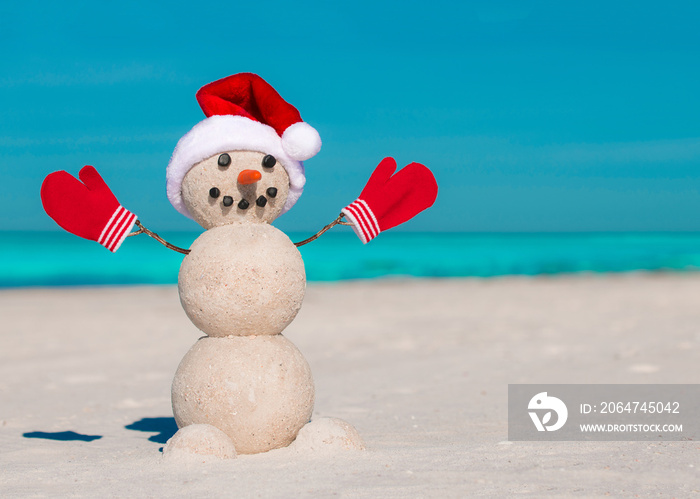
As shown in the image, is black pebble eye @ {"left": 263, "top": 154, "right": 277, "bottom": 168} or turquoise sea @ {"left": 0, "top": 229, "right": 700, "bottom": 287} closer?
black pebble eye @ {"left": 263, "top": 154, "right": 277, "bottom": 168}

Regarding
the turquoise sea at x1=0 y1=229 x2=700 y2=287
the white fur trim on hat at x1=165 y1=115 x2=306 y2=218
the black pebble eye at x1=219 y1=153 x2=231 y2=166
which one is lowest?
the black pebble eye at x1=219 y1=153 x2=231 y2=166

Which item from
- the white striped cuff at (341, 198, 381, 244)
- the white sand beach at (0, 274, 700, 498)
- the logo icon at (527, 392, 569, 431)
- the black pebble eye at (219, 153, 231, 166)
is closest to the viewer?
the white sand beach at (0, 274, 700, 498)

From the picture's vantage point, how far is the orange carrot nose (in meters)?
4.82

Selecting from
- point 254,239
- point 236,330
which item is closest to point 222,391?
point 236,330

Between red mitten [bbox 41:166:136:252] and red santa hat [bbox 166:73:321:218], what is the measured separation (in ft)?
1.29

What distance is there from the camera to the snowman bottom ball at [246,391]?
4.73 meters

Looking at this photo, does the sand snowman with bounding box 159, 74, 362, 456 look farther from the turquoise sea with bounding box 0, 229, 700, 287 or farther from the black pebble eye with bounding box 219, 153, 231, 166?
the turquoise sea with bounding box 0, 229, 700, 287

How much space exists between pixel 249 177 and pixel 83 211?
1.21 m

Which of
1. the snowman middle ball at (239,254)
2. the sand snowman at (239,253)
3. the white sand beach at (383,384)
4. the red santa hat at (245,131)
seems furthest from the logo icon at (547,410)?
the red santa hat at (245,131)

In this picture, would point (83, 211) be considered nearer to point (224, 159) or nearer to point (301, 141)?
point (224, 159)

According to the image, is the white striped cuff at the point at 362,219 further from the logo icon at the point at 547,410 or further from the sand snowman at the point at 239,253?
the logo icon at the point at 547,410

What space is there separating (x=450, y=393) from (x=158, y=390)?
3225 mm

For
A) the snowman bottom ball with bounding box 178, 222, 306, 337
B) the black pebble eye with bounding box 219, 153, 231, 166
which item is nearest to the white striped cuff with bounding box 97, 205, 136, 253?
the snowman bottom ball with bounding box 178, 222, 306, 337

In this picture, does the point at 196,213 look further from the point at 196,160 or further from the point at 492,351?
the point at 492,351
